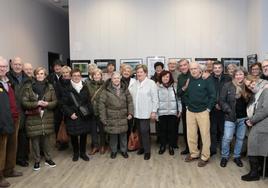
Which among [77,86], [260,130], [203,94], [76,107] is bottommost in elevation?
[260,130]

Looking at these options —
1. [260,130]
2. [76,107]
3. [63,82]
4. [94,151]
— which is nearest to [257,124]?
[260,130]

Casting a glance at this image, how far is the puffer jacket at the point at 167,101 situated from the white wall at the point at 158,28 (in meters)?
1.89

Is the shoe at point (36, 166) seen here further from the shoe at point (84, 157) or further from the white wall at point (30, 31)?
the white wall at point (30, 31)

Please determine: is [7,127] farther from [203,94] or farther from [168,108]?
[203,94]

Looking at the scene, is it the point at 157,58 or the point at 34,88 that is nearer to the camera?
the point at 34,88

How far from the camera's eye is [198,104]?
4316mm

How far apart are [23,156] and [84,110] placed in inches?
45.2

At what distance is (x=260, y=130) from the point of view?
143 inches

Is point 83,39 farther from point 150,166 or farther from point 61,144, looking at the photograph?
point 150,166

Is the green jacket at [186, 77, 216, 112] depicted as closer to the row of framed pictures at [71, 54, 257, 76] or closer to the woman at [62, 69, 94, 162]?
the woman at [62, 69, 94, 162]

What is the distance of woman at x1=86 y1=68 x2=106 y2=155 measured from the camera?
4807mm

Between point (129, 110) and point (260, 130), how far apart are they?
197cm

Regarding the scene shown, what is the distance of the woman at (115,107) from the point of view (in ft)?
15.3

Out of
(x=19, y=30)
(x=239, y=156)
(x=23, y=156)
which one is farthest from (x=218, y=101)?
(x=19, y=30)
